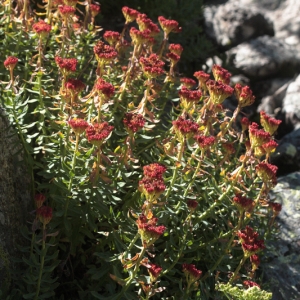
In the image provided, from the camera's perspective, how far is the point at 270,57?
21.8ft

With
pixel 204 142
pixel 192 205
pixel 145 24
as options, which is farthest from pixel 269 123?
pixel 145 24

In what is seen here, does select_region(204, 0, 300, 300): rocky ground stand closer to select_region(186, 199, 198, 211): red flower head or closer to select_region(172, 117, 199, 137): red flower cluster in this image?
select_region(186, 199, 198, 211): red flower head

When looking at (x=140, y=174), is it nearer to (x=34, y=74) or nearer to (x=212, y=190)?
(x=212, y=190)

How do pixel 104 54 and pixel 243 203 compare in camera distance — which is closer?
pixel 243 203

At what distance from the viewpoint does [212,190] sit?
276 centimetres

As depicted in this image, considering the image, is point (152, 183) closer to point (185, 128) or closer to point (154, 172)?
point (154, 172)

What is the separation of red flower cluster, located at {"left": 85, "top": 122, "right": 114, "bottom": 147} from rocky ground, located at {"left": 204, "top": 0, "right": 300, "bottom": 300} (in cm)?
181

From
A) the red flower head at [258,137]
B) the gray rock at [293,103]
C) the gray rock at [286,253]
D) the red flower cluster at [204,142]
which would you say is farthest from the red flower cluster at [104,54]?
the gray rock at [293,103]

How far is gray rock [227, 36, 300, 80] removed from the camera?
6559mm

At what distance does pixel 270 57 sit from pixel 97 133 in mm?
4820

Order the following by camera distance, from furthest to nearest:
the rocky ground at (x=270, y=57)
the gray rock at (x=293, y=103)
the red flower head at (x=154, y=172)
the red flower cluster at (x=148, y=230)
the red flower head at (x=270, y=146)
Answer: the gray rock at (x=293, y=103) → the rocky ground at (x=270, y=57) → the red flower head at (x=270, y=146) → the red flower head at (x=154, y=172) → the red flower cluster at (x=148, y=230)

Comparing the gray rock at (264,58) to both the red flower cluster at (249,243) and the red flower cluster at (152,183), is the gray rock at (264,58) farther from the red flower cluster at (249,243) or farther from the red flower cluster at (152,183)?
the red flower cluster at (152,183)

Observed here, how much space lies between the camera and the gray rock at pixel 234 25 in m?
7.04

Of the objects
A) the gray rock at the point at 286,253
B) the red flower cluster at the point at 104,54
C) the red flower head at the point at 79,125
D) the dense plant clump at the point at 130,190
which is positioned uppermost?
the red flower cluster at the point at 104,54
